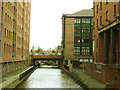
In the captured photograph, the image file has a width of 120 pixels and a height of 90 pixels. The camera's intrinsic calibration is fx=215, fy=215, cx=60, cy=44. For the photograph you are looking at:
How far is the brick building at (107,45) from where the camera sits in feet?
68.6

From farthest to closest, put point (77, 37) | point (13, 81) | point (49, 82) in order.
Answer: point (77, 37) < point (49, 82) < point (13, 81)

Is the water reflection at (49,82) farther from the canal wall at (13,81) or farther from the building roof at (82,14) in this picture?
the building roof at (82,14)

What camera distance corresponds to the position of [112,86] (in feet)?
64.3

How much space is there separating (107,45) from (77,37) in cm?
4073

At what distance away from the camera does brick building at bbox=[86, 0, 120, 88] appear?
2091cm

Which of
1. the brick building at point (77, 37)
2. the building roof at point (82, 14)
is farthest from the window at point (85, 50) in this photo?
the building roof at point (82, 14)

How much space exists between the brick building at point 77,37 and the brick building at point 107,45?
32.5 metres

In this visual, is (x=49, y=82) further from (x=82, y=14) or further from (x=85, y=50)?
(x=82, y=14)

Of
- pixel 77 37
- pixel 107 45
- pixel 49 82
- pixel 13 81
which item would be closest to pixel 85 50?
pixel 77 37

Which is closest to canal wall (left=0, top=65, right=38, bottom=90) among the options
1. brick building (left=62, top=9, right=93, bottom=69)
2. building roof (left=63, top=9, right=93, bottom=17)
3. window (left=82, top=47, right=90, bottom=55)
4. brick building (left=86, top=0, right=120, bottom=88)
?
brick building (left=86, top=0, right=120, bottom=88)

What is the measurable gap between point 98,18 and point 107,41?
6910mm

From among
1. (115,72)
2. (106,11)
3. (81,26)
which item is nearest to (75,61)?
(81,26)

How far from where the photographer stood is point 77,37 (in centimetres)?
7725

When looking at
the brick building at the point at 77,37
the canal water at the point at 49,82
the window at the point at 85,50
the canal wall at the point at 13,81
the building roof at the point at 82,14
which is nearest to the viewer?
the canal wall at the point at 13,81
